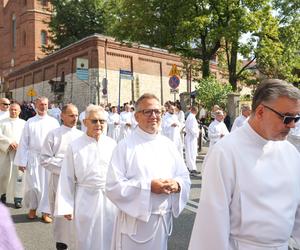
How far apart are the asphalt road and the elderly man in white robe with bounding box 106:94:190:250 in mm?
2000

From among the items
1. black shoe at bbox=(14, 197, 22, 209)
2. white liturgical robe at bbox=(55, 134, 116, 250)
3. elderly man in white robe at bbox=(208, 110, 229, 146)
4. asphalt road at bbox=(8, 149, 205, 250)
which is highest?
elderly man in white robe at bbox=(208, 110, 229, 146)

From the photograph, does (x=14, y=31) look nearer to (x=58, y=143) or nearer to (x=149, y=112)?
(x=58, y=143)

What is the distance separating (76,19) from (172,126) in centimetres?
3114

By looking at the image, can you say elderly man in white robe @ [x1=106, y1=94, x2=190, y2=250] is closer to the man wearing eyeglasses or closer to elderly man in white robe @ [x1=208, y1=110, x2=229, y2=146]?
the man wearing eyeglasses

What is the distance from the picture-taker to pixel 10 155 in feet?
29.9

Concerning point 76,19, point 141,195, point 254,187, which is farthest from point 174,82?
point 76,19

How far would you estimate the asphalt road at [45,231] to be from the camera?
6117 millimetres

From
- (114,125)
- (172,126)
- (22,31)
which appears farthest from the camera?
(22,31)

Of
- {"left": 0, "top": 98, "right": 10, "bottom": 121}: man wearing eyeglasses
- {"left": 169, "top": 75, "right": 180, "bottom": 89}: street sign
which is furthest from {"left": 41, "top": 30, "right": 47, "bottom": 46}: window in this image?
{"left": 0, "top": 98, "right": 10, "bottom": 121}: man wearing eyeglasses

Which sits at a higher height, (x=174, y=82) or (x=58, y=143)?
(x=174, y=82)

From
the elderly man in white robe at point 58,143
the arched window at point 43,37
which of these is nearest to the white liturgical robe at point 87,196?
the elderly man in white robe at point 58,143

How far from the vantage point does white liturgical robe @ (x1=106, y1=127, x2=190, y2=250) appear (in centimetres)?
391

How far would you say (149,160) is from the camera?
13.3 ft

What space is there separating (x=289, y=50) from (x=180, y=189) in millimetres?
25427
